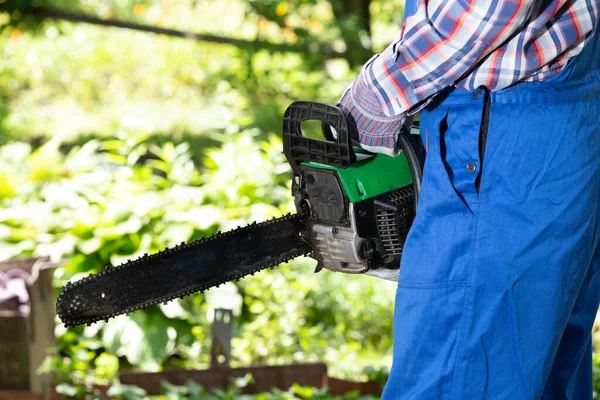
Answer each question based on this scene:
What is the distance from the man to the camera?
5.42 ft

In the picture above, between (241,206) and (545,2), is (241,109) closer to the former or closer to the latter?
(241,206)

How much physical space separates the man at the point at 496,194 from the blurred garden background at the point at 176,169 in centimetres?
128

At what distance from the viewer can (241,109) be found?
6.05 m

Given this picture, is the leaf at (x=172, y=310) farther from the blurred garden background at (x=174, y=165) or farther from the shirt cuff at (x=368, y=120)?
the shirt cuff at (x=368, y=120)

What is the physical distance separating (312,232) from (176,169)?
2.94 metres

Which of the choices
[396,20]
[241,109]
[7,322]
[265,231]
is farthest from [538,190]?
[396,20]

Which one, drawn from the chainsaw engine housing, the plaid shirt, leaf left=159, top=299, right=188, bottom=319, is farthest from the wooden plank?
the plaid shirt

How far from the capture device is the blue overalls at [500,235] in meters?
1.66

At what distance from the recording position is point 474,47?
1586mm

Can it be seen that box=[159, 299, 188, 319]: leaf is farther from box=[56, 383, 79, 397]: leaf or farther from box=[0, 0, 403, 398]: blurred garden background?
box=[56, 383, 79, 397]: leaf

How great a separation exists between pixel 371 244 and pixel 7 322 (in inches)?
73.8

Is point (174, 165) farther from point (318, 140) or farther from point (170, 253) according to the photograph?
point (318, 140)

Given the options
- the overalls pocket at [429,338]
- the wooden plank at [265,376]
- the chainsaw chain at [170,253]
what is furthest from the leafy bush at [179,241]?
the overalls pocket at [429,338]

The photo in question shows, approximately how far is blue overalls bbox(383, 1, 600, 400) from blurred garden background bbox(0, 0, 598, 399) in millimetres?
1274
